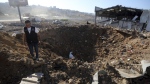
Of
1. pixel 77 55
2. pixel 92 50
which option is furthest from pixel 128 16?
pixel 77 55

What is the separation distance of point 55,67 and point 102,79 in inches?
62.2

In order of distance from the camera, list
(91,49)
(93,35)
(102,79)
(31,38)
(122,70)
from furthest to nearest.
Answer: (93,35), (91,49), (31,38), (122,70), (102,79)

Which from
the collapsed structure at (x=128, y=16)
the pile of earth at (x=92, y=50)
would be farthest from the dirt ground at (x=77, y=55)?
the collapsed structure at (x=128, y=16)

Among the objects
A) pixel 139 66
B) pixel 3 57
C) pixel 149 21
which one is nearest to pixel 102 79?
pixel 139 66

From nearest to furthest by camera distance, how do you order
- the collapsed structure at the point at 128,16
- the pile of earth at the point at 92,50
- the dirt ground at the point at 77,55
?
the dirt ground at the point at 77,55 → the pile of earth at the point at 92,50 → the collapsed structure at the point at 128,16

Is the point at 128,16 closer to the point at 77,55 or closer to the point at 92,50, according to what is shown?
the point at 92,50

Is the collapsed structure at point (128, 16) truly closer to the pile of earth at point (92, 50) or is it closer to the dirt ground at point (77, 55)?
the pile of earth at point (92, 50)

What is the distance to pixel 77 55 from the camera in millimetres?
9297

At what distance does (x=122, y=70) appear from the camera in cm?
480

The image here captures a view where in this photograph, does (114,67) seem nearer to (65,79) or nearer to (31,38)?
(65,79)

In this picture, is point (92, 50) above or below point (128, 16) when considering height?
below

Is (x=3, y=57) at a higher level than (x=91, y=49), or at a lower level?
higher

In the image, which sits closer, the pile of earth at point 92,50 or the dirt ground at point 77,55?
the dirt ground at point 77,55

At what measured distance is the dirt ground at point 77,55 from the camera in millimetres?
4469
